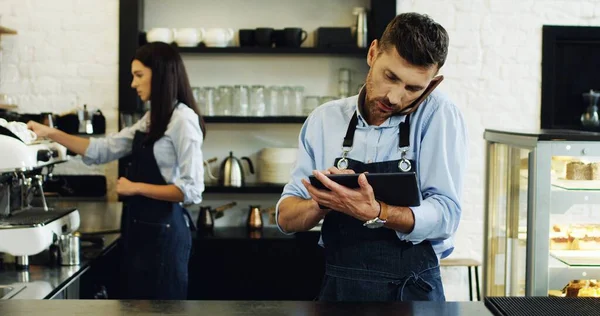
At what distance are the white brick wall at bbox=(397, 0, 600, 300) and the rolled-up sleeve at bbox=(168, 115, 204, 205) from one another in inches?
75.3

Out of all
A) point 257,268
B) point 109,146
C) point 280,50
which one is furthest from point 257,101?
point 109,146

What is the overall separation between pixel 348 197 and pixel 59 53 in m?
3.22

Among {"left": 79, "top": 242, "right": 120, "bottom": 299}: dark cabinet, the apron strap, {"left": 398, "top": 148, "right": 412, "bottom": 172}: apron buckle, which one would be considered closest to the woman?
{"left": 79, "top": 242, "right": 120, "bottom": 299}: dark cabinet

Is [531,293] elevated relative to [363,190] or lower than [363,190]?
lower

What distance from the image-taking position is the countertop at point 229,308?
6.11 feet

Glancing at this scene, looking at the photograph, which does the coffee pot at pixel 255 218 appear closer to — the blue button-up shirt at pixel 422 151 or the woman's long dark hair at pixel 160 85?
the woman's long dark hair at pixel 160 85

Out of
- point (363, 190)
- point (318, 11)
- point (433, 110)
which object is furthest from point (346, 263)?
point (318, 11)

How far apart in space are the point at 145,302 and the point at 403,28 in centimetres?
93

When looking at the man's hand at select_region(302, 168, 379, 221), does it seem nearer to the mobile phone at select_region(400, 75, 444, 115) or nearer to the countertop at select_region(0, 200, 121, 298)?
the mobile phone at select_region(400, 75, 444, 115)

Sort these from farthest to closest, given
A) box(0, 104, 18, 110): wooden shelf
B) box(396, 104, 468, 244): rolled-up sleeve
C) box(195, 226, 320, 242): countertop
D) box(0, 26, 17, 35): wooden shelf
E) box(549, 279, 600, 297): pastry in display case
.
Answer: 1. box(195, 226, 320, 242): countertop
2. box(0, 26, 17, 35): wooden shelf
3. box(0, 104, 18, 110): wooden shelf
4. box(549, 279, 600, 297): pastry in display case
5. box(396, 104, 468, 244): rolled-up sleeve

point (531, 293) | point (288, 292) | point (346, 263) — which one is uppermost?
point (346, 263)

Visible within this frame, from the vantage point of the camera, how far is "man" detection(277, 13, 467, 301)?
80.7 inches

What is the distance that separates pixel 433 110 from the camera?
7.24ft

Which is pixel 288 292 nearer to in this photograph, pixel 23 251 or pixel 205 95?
pixel 205 95
